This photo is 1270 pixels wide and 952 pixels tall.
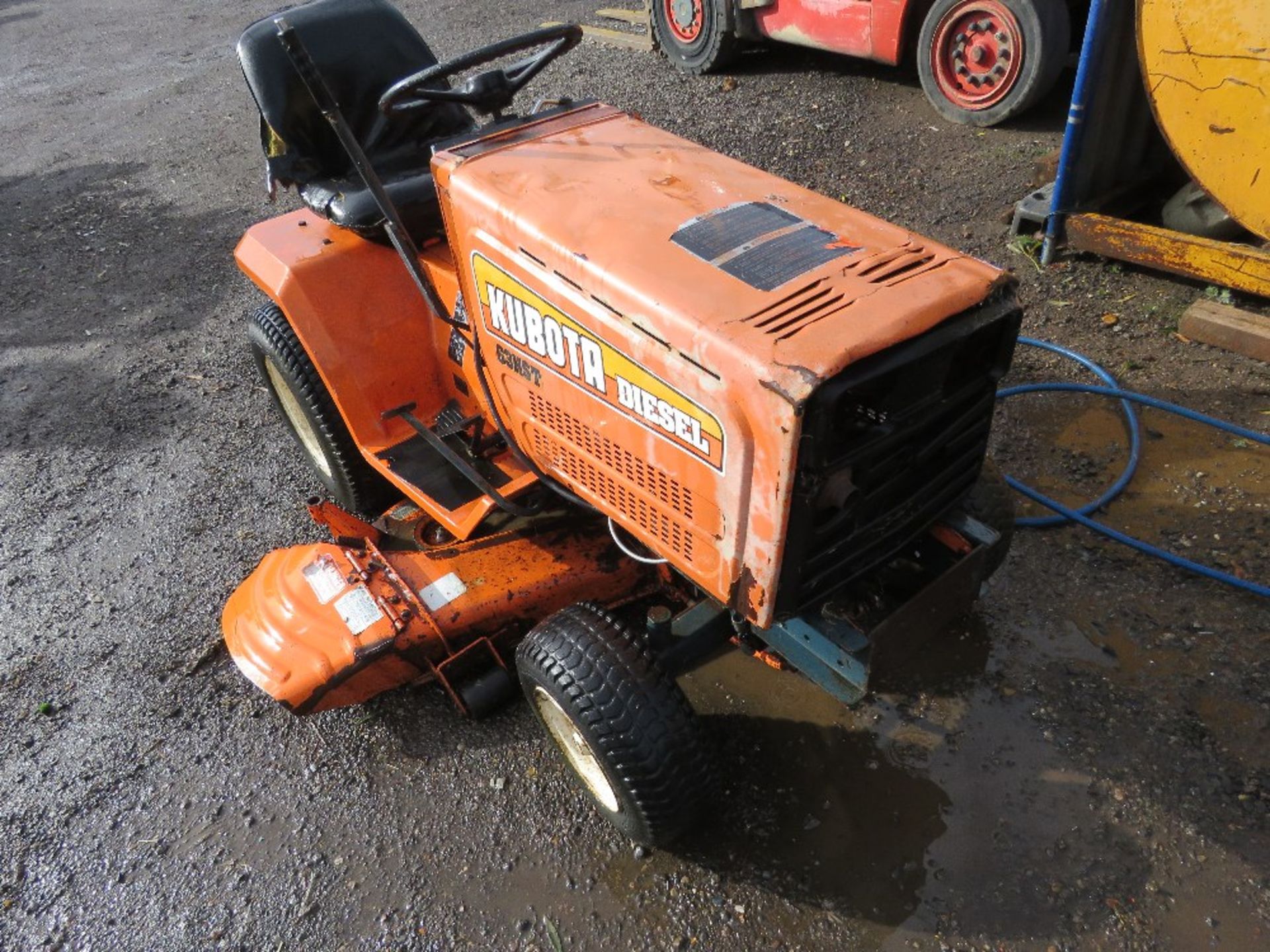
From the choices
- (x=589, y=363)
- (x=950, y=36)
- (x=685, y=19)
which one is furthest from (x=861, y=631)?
(x=685, y=19)

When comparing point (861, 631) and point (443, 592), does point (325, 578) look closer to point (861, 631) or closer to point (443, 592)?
point (443, 592)

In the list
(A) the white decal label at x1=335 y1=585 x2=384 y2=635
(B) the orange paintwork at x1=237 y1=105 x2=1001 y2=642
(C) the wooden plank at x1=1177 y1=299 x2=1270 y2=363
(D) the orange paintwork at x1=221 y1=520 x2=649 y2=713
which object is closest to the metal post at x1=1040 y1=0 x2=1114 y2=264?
(C) the wooden plank at x1=1177 y1=299 x2=1270 y2=363

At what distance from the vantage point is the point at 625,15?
8.81m

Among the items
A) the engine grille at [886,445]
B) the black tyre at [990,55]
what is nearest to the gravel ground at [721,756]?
the engine grille at [886,445]

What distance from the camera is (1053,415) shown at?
3.62 metres

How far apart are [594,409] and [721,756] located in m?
1.13

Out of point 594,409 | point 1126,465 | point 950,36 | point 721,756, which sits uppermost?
point 594,409

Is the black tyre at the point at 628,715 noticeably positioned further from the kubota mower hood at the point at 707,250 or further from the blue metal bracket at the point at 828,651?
the kubota mower hood at the point at 707,250

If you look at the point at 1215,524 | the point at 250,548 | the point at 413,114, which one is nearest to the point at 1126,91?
the point at 1215,524

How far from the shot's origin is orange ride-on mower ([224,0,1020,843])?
5.98ft

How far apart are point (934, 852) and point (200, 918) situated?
1.94 m

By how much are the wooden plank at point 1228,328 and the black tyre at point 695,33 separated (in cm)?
431

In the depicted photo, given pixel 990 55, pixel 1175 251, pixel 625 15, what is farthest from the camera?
pixel 625 15

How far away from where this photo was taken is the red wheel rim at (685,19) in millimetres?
7105
